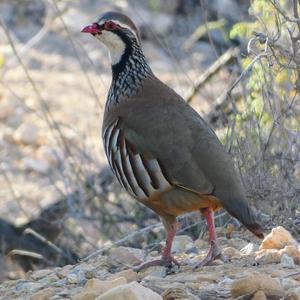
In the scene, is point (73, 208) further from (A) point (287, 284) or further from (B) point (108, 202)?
(A) point (287, 284)

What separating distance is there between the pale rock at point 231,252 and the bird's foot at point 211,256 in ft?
0.21

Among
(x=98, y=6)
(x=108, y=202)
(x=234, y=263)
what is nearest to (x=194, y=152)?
(x=234, y=263)

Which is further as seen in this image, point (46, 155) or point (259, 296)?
point (46, 155)

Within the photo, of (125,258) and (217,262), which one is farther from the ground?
(125,258)

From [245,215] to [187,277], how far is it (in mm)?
429

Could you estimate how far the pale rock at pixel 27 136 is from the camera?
38.7 ft

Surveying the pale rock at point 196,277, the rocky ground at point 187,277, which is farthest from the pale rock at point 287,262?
the pale rock at point 196,277

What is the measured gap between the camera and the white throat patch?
6473 mm

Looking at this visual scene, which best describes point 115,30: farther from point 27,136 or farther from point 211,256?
point 27,136

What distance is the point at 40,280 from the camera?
19.1ft

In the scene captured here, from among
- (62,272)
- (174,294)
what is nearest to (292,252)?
(174,294)

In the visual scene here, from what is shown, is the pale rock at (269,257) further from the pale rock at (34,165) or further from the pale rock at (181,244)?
the pale rock at (34,165)

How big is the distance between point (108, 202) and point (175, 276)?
297 centimetres

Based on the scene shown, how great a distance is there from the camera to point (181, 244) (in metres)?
6.34
